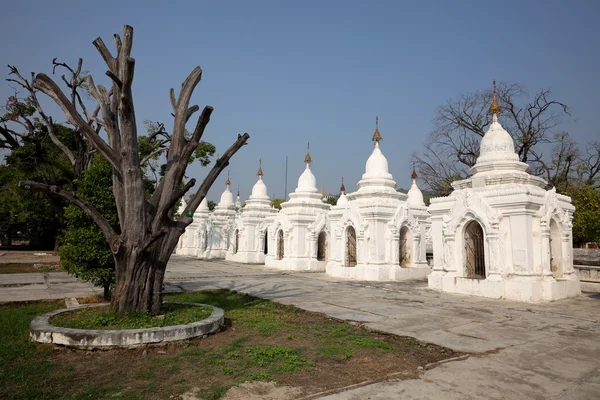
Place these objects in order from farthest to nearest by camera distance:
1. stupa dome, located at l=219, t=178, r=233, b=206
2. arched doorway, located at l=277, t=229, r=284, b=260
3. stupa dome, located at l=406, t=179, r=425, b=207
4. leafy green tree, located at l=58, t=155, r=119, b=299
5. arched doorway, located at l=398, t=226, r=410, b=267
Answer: stupa dome, located at l=219, t=178, r=233, b=206 → arched doorway, located at l=277, t=229, r=284, b=260 → stupa dome, located at l=406, t=179, r=425, b=207 → arched doorway, located at l=398, t=226, r=410, b=267 → leafy green tree, located at l=58, t=155, r=119, b=299

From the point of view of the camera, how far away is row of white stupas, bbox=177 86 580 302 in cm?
1218

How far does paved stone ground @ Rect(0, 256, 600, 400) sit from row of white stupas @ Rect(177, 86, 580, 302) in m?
1.07

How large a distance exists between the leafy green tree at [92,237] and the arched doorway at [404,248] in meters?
13.5

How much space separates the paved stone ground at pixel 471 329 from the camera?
461 centimetres

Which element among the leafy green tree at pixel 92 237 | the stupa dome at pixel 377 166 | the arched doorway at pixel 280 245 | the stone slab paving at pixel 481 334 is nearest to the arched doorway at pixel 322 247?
the arched doorway at pixel 280 245

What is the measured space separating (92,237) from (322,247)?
17.3m

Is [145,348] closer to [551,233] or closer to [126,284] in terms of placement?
[126,284]

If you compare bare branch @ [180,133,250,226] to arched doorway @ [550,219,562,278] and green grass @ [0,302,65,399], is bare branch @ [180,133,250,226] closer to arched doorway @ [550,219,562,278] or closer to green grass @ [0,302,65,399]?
green grass @ [0,302,65,399]

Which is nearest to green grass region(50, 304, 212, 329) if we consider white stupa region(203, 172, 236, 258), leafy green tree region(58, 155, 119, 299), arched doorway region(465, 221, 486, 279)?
leafy green tree region(58, 155, 119, 299)

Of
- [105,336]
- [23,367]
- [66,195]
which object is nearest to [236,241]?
[66,195]

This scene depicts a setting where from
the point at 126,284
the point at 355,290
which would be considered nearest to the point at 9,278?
the point at 126,284

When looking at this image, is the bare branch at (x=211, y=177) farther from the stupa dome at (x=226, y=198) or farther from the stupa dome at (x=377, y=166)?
the stupa dome at (x=226, y=198)

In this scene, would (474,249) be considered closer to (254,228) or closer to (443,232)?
(443,232)

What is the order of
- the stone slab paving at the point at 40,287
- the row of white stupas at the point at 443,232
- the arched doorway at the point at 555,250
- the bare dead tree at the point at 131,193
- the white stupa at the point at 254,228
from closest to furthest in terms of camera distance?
1. the bare dead tree at the point at 131,193
2. the stone slab paving at the point at 40,287
3. the row of white stupas at the point at 443,232
4. the arched doorway at the point at 555,250
5. the white stupa at the point at 254,228
